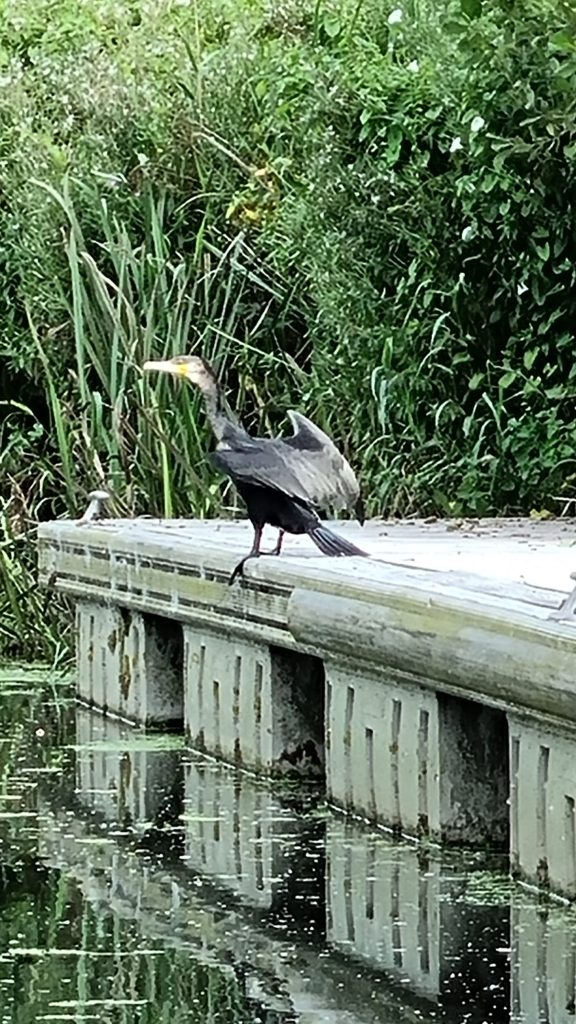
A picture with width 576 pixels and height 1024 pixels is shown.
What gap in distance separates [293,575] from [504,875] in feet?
4.84

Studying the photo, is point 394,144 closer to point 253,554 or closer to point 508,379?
point 508,379

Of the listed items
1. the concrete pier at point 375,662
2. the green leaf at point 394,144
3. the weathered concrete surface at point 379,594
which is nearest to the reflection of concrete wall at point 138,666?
the concrete pier at point 375,662

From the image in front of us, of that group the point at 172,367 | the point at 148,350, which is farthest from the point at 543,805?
the point at 148,350

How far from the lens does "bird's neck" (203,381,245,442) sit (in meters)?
8.71

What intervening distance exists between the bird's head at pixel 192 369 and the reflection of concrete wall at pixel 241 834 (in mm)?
1419

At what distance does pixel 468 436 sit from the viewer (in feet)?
Answer: 34.0

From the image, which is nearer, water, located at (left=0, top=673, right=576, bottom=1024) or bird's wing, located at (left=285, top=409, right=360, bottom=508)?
water, located at (left=0, top=673, right=576, bottom=1024)

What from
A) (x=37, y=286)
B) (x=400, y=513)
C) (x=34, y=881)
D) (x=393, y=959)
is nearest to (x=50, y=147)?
(x=37, y=286)

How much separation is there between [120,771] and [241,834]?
1277 mm

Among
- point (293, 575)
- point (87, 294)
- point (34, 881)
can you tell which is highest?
point (87, 294)

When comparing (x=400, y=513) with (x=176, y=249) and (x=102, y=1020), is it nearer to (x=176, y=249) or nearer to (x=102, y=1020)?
(x=176, y=249)

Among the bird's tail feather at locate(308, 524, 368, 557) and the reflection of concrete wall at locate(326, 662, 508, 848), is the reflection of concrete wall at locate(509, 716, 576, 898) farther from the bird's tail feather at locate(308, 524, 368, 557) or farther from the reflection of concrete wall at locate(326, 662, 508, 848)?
the bird's tail feather at locate(308, 524, 368, 557)

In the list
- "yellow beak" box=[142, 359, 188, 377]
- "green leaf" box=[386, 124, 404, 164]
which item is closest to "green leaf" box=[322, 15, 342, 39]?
"green leaf" box=[386, 124, 404, 164]

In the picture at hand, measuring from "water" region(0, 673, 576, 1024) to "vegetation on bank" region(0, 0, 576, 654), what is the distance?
242 centimetres
